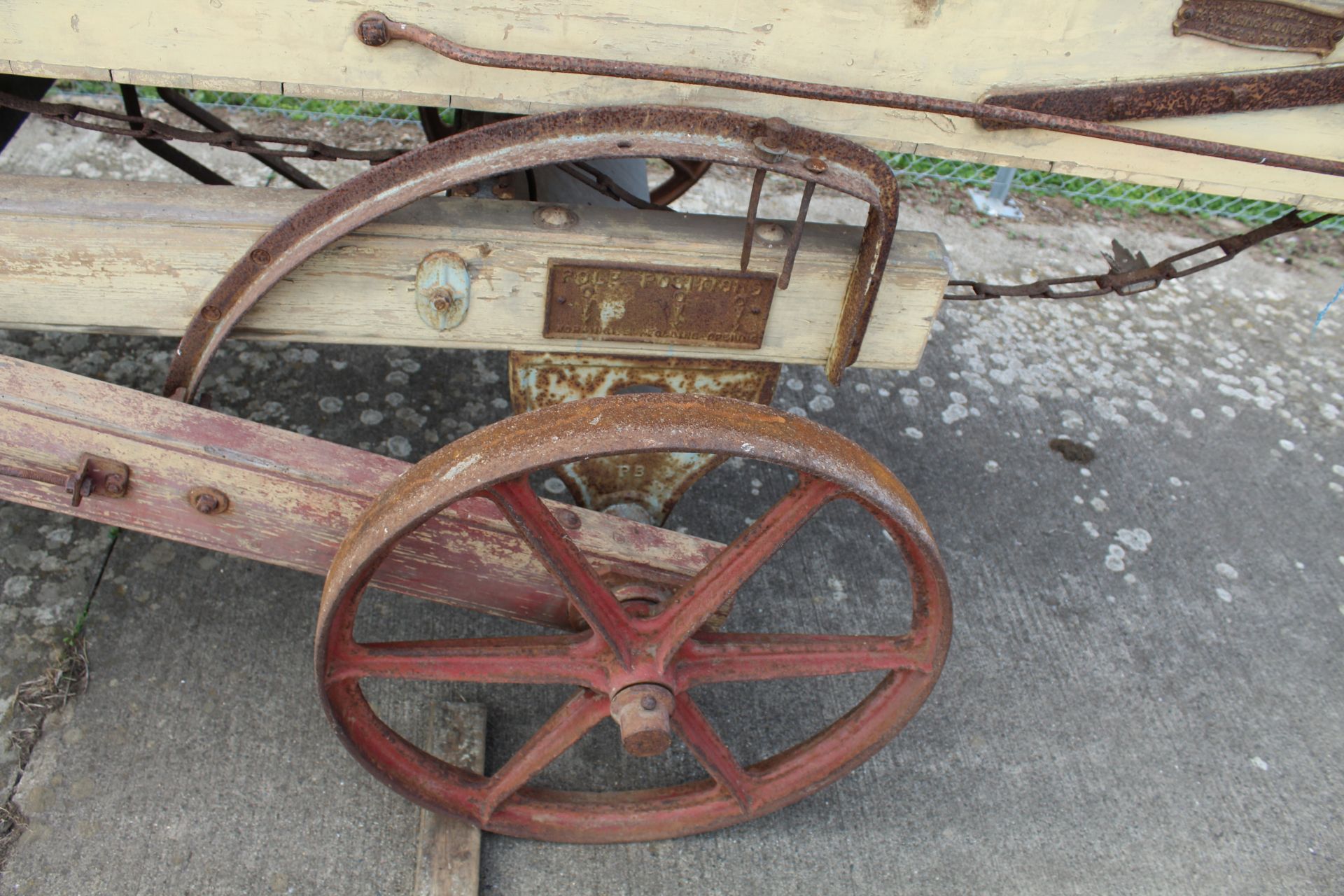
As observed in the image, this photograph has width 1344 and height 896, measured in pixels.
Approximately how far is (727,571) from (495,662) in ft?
1.22

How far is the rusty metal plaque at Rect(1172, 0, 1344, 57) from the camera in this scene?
4.46 feet

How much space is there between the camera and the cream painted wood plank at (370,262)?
1.50m

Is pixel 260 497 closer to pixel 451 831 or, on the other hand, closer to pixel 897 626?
pixel 451 831

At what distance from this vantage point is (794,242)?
1.52 m

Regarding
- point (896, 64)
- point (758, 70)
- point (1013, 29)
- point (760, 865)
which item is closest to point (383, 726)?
point (760, 865)

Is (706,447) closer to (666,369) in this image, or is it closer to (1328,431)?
(666,369)

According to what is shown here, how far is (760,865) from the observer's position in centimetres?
175

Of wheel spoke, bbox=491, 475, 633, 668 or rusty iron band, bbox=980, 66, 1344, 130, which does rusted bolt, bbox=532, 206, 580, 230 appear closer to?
wheel spoke, bbox=491, 475, 633, 668

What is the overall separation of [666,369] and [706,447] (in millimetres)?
464

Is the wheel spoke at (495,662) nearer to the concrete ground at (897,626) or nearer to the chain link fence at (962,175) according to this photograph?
the concrete ground at (897,626)

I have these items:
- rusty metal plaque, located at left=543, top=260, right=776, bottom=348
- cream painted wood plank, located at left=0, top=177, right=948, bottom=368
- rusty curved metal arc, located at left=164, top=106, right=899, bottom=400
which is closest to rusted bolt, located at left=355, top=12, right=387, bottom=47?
rusty curved metal arc, located at left=164, top=106, right=899, bottom=400

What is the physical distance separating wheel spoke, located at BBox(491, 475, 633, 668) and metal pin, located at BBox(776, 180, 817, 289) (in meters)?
0.50

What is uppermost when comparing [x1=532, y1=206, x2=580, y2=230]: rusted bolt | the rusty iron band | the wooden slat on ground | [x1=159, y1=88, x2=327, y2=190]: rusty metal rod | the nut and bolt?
the rusty iron band

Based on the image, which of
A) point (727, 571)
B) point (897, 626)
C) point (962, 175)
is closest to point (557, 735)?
point (727, 571)
